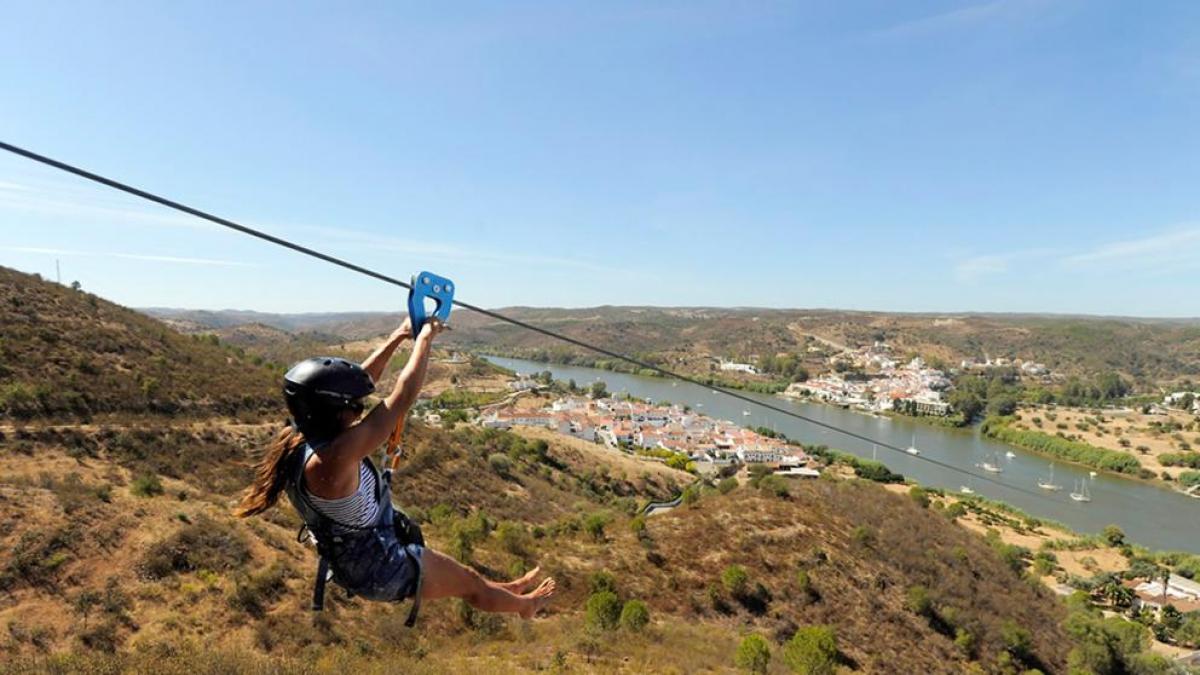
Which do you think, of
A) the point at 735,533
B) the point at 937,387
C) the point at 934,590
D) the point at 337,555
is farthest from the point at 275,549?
the point at 937,387

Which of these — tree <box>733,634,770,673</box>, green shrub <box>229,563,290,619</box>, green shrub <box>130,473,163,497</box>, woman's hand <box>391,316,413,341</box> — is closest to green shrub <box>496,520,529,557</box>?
green shrub <box>229,563,290,619</box>

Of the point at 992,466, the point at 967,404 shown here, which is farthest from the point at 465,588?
the point at 967,404

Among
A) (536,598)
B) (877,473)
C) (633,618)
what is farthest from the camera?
(877,473)

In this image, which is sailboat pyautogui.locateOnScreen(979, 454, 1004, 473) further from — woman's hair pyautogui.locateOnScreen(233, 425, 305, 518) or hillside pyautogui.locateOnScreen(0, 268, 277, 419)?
woman's hair pyautogui.locateOnScreen(233, 425, 305, 518)

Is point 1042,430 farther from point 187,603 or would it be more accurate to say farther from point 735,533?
point 187,603

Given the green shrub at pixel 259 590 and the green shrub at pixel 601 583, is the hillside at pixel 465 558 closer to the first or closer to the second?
the green shrub at pixel 259 590

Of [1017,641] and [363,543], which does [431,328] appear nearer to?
[363,543]
